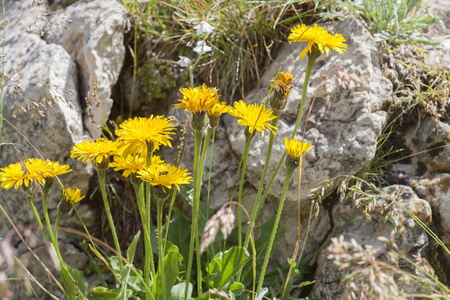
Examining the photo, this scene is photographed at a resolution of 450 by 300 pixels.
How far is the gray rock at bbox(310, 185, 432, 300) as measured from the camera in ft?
6.62

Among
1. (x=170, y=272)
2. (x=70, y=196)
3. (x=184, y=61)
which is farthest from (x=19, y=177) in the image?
(x=184, y=61)

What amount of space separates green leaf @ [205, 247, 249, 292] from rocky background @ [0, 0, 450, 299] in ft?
1.66

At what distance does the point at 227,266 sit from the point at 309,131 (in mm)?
887

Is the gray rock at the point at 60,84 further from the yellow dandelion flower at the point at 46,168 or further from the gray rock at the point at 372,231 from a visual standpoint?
the gray rock at the point at 372,231

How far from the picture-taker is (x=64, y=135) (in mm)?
2365

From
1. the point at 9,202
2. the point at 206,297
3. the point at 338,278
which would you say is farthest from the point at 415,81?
the point at 9,202

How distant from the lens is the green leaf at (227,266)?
176 centimetres

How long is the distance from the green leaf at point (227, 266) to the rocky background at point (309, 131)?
51 cm

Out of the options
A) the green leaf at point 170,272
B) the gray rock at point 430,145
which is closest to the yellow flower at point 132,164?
the green leaf at point 170,272

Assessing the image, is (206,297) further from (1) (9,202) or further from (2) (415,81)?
(2) (415,81)

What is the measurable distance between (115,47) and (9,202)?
1.19m

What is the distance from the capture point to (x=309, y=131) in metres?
2.23

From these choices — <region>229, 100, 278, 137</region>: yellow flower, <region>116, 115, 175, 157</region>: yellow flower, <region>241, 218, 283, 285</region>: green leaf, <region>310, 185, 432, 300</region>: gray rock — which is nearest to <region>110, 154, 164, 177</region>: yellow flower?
<region>116, 115, 175, 157</region>: yellow flower

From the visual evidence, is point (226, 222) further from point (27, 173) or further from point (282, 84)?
point (27, 173)
